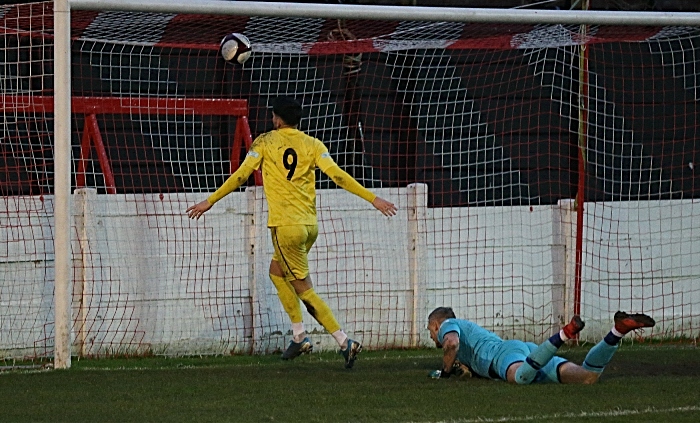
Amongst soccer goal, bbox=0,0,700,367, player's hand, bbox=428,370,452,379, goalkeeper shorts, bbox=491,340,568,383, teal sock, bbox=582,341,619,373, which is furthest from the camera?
soccer goal, bbox=0,0,700,367

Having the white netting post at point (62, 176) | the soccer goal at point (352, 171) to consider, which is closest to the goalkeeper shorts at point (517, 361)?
the soccer goal at point (352, 171)

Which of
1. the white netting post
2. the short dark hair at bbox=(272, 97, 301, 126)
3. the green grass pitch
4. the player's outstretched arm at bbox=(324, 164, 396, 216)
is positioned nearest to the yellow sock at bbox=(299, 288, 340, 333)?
the green grass pitch

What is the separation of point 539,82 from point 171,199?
487 centimetres

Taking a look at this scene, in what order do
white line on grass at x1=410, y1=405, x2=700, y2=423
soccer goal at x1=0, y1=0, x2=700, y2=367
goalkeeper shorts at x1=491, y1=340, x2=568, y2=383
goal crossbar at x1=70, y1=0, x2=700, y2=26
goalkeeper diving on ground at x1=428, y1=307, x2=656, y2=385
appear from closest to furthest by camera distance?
white line on grass at x1=410, y1=405, x2=700, y2=423 → goalkeeper diving on ground at x1=428, y1=307, x2=656, y2=385 → goalkeeper shorts at x1=491, y1=340, x2=568, y2=383 → goal crossbar at x1=70, y1=0, x2=700, y2=26 → soccer goal at x1=0, y1=0, x2=700, y2=367

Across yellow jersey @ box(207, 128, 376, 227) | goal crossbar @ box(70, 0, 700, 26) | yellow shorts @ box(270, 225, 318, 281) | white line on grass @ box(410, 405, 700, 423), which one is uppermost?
goal crossbar @ box(70, 0, 700, 26)

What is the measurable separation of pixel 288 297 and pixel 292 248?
1.56 ft

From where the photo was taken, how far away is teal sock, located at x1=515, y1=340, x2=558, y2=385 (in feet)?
26.3

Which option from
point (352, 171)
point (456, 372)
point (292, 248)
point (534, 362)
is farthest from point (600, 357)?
point (352, 171)

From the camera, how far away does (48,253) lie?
10289mm

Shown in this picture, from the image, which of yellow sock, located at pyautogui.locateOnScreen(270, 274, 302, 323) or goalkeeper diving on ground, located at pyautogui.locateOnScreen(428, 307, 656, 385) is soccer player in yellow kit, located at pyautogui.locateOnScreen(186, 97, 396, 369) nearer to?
yellow sock, located at pyautogui.locateOnScreen(270, 274, 302, 323)

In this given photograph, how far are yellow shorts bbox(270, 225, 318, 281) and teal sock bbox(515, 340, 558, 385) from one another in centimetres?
202

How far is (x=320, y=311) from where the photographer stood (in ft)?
30.7

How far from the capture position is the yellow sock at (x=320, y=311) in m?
9.33

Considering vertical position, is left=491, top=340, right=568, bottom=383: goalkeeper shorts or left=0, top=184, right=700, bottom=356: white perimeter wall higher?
left=0, top=184, right=700, bottom=356: white perimeter wall
